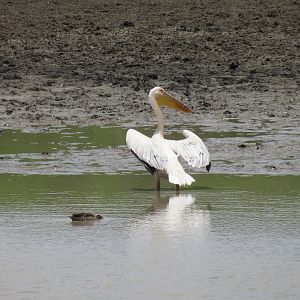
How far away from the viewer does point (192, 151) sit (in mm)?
10828

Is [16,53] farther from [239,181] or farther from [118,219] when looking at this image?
[118,219]

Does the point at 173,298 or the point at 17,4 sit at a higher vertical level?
the point at 17,4

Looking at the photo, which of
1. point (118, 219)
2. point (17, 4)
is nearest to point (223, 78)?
point (17, 4)

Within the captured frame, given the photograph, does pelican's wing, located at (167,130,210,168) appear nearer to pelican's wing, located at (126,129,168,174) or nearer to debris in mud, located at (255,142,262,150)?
pelican's wing, located at (126,129,168,174)

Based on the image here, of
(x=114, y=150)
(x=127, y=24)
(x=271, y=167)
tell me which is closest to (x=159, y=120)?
(x=271, y=167)

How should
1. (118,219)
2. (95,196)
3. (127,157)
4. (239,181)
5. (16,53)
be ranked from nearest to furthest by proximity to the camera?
(118,219) → (95,196) → (239,181) → (127,157) → (16,53)

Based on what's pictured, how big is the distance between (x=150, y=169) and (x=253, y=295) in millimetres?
4048

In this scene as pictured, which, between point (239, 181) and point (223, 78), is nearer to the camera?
point (239, 181)

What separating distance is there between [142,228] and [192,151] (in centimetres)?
215

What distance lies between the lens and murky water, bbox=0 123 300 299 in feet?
23.3

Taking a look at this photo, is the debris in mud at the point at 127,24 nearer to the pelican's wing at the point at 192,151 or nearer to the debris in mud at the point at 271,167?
the debris in mud at the point at 271,167

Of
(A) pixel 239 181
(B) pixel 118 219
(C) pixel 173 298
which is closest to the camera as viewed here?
(C) pixel 173 298

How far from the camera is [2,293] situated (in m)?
6.89

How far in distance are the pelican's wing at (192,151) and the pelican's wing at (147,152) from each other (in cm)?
19
